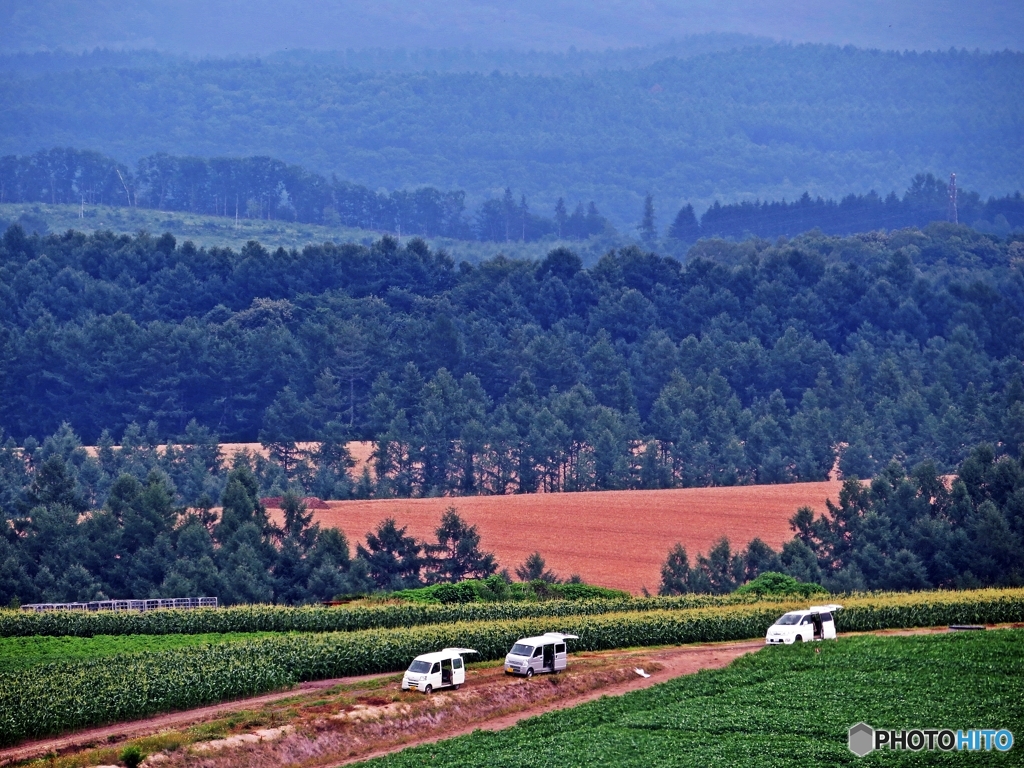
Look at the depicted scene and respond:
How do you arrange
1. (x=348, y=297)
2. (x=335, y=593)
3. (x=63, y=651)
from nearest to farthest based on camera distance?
1. (x=63, y=651)
2. (x=335, y=593)
3. (x=348, y=297)

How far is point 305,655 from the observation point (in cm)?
4131

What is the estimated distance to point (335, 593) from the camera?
65.4 meters

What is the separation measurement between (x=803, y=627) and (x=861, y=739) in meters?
13.4

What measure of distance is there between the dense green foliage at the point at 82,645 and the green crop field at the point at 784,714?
13671 millimetres

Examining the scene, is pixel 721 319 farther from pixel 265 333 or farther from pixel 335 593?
pixel 335 593

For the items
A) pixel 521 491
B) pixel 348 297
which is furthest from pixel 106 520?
pixel 348 297

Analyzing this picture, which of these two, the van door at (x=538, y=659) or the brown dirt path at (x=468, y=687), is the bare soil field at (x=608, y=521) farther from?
the van door at (x=538, y=659)

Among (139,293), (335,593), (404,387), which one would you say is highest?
(139,293)

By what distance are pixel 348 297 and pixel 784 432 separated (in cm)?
4215

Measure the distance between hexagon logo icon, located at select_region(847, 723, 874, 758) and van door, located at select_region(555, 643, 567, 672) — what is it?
10261 mm

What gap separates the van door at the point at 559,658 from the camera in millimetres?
40562

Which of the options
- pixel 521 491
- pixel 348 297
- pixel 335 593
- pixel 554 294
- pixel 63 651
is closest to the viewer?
pixel 63 651

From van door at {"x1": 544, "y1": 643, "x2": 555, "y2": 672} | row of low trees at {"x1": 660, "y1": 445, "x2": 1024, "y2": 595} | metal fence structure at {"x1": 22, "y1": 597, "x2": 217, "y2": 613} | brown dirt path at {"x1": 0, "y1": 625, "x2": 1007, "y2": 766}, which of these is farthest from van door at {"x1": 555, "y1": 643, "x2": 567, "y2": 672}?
row of low trees at {"x1": 660, "y1": 445, "x2": 1024, "y2": 595}

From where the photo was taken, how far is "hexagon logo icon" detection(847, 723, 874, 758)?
30.6 meters
